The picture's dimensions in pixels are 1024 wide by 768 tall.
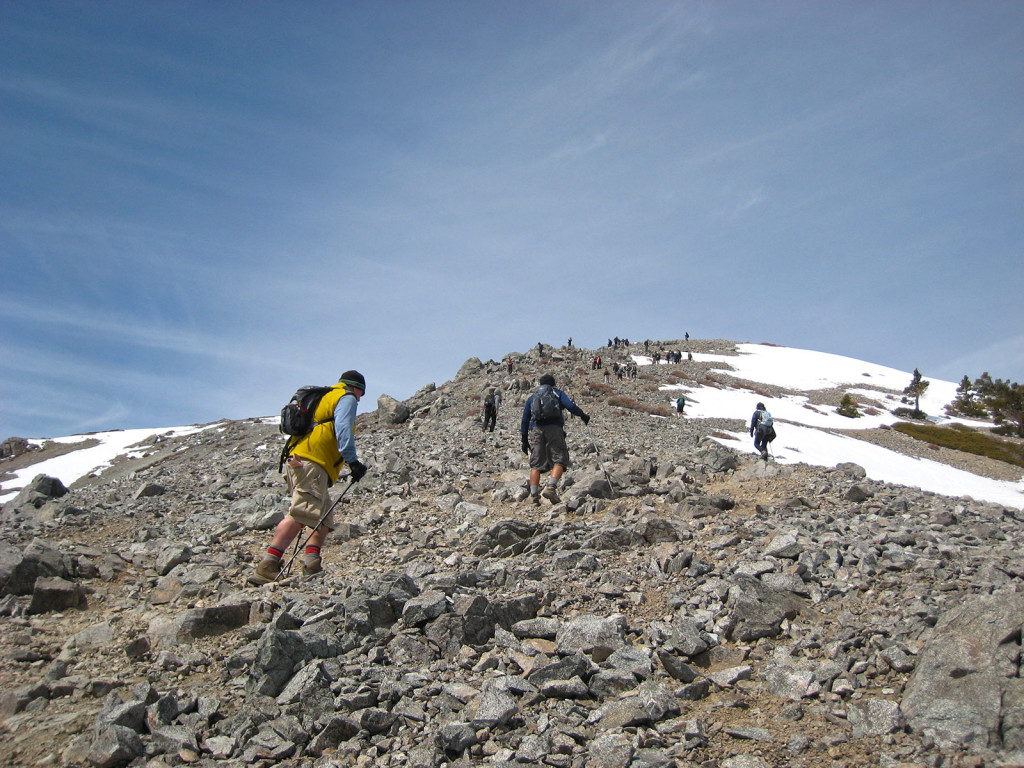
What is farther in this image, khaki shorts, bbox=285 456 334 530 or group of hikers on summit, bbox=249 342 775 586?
khaki shorts, bbox=285 456 334 530

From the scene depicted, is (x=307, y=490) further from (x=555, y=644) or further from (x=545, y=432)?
(x=545, y=432)

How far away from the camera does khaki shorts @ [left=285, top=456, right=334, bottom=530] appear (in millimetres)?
6953

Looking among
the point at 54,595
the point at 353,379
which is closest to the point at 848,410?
the point at 353,379

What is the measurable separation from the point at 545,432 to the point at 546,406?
0.50 metres

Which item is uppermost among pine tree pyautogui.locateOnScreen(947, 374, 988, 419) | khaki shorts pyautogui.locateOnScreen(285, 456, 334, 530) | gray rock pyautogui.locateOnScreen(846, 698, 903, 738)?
pine tree pyautogui.locateOnScreen(947, 374, 988, 419)

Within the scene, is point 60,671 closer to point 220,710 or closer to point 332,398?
point 220,710

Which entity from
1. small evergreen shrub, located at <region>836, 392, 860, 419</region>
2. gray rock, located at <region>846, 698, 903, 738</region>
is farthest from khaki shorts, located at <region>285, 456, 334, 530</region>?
small evergreen shrub, located at <region>836, 392, 860, 419</region>

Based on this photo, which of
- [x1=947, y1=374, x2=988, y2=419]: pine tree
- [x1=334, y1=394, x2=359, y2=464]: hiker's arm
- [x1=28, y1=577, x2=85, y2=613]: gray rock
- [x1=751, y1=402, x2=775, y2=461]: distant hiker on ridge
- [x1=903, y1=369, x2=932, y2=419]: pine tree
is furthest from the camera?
[x1=903, y1=369, x2=932, y2=419]: pine tree

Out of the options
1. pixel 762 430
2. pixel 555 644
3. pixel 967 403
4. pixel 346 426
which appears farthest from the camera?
pixel 967 403

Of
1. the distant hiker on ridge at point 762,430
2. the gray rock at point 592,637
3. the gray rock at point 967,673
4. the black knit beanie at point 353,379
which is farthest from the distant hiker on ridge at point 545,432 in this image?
the distant hiker on ridge at point 762,430

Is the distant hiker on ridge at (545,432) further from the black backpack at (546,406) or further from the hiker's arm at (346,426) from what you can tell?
the hiker's arm at (346,426)

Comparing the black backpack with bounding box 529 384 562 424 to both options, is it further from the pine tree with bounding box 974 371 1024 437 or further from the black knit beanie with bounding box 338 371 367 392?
the pine tree with bounding box 974 371 1024 437

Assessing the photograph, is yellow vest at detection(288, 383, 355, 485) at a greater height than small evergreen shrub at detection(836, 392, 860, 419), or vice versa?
small evergreen shrub at detection(836, 392, 860, 419)

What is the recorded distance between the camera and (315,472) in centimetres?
705
